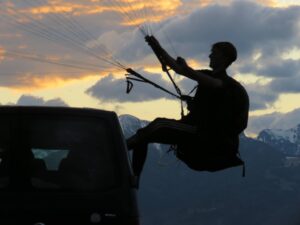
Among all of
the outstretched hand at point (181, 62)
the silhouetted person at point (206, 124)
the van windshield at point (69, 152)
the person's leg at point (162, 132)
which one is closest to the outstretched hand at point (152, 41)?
the silhouetted person at point (206, 124)

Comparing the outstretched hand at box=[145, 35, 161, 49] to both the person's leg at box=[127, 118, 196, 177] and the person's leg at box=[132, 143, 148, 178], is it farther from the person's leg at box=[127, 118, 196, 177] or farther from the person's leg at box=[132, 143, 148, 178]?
the person's leg at box=[132, 143, 148, 178]

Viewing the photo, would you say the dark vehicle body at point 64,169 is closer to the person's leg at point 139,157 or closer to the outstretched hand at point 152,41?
the person's leg at point 139,157

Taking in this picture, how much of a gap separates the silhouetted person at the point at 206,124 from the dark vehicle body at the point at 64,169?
9.38 feet

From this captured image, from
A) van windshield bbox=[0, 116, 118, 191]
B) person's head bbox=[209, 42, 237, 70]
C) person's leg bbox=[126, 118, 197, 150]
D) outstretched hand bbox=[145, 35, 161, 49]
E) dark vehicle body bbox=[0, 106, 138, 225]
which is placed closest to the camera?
dark vehicle body bbox=[0, 106, 138, 225]

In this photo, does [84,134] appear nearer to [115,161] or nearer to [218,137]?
[115,161]

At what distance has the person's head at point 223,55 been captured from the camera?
11.7 metres

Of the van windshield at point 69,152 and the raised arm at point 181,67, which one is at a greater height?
the raised arm at point 181,67

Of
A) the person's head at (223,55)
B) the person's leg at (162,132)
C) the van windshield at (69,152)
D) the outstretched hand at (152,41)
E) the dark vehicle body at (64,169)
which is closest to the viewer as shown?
the dark vehicle body at (64,169)

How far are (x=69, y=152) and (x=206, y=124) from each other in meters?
3.79

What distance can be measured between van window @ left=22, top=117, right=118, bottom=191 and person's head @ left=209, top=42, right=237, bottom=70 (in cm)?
430

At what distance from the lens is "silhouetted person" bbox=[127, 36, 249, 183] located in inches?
422

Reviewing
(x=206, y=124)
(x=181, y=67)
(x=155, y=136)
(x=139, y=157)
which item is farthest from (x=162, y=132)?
(x=181, y=67)

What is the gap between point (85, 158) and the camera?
7684mm

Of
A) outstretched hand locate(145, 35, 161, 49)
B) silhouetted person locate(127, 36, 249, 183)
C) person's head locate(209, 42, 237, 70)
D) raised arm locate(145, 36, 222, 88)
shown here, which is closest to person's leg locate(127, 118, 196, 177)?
silhouetted person locate(127, 36, 249, 183)
